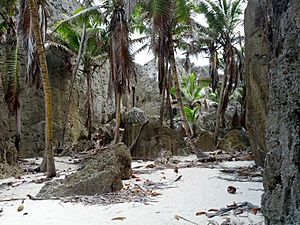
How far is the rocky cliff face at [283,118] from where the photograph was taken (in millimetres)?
1791

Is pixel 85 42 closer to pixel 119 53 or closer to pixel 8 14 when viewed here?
pixel 8 14

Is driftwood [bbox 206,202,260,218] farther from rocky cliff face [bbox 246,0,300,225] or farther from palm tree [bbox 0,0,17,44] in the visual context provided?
palm tree [bbox 0,0,17,44]

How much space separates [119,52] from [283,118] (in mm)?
8533

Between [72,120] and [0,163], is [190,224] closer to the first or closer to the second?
[0,163]

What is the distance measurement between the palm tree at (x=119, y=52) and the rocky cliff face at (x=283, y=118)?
8.16 metres

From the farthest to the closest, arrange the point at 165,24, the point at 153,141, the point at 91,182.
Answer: the point at 153,141 < the point at 165,24 < the point at 91,182

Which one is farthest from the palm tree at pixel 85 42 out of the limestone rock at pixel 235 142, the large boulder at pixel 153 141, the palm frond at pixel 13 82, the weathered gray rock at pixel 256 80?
the weathered gray rock at pixel 256 80

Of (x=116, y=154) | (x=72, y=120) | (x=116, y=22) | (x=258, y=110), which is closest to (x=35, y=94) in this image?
A: (x=72, y=120)

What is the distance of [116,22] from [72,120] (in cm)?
773

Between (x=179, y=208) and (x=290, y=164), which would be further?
(x=179, y=208)

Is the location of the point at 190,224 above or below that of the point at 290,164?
below

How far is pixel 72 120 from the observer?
55.2 ft

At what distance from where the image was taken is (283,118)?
1.93 meters

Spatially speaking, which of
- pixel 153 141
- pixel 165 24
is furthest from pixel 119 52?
pixel 153 141
